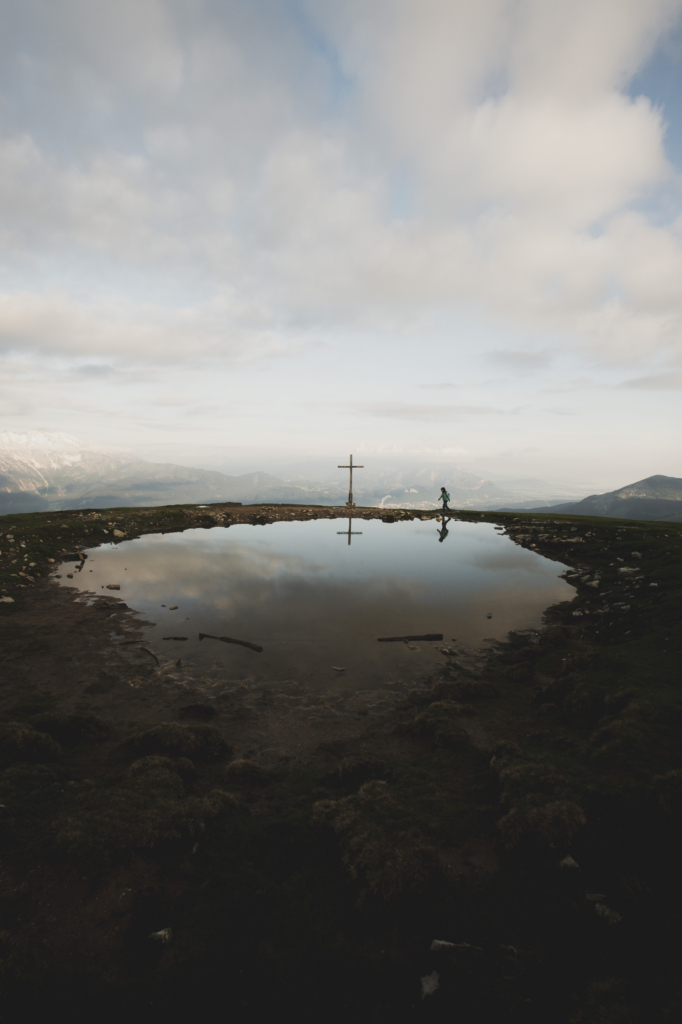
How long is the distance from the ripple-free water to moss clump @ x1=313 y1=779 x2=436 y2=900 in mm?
6051

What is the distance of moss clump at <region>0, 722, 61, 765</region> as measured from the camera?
10711 mm

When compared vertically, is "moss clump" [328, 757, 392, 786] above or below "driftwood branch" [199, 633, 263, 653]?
below

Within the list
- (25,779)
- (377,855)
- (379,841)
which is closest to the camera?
(377,855)

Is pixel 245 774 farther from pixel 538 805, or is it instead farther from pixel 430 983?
pixel 538 805

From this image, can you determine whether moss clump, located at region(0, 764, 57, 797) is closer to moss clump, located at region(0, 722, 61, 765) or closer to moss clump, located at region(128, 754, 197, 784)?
moss clump, located at region(0, 722, 61, 765)

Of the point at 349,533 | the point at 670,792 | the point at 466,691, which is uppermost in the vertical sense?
the point at 349,533

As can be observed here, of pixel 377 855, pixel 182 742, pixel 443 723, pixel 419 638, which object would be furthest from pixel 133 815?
pixel 419 638

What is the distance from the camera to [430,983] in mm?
5648

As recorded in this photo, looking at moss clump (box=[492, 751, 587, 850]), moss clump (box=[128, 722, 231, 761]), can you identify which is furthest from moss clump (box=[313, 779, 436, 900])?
moss clump (box=[128, 722, 231, 761])

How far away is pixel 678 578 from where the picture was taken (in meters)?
22.0

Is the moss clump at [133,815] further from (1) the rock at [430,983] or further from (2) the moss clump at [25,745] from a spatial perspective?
(1) the rock at [430,983]

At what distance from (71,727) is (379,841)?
10103mm

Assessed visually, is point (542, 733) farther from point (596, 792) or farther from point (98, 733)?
point (98, 733)

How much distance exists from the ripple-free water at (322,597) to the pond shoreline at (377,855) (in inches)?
121
